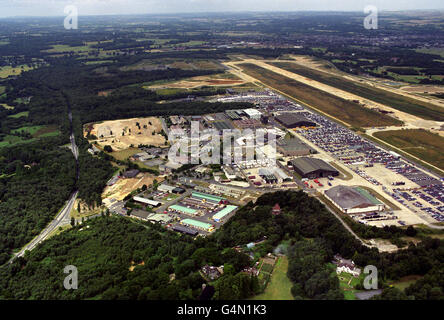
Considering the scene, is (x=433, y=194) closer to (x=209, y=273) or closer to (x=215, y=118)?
(x=209, y=273)

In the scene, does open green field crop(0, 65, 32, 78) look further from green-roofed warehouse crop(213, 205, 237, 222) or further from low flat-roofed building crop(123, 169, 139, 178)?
green-roofed warehouse crop(213, 205, 237, 222)

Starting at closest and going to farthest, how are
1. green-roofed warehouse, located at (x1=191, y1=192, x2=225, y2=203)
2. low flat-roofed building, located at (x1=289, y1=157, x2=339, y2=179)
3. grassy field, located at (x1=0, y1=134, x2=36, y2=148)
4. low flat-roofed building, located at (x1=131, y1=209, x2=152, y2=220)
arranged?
low flat-roofed building, located at (x1=131, y1=209, x2=152, y2=220), green-roofed warehouse, located at (x1=191, y1=192, x2=225, y2=203), low flat-roofed building, located at (x1=289, y1=157, x2=339, y2=179), grassy field, located at (x1=0, y1=134, x2=36, y2=148)

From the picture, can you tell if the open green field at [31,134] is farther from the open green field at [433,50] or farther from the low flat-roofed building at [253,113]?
the open green field at [433,50]

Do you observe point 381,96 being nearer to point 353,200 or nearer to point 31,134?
point 353,200

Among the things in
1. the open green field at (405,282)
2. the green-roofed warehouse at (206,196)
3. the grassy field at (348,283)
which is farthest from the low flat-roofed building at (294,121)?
the open green field at (405,282)

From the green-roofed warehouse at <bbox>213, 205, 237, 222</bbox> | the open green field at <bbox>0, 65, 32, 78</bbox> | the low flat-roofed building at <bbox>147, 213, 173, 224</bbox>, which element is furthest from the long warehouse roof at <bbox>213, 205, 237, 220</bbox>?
the open green field at <bbox>0, 65, 32, 78</bbox>

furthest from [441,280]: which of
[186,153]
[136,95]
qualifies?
[136,95]
